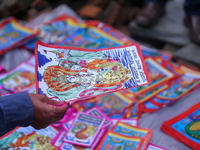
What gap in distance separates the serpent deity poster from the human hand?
0.13ft

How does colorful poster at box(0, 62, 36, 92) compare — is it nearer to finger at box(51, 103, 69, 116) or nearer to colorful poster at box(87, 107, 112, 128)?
colorful poster at box(87, 107, 112, 128)

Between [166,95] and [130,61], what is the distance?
511mm

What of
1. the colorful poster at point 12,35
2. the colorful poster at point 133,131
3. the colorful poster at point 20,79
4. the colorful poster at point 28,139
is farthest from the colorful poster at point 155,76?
the colorful poster at point 12,35

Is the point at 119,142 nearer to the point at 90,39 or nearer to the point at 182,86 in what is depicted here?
the point at 182,86

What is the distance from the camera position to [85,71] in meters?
0.86

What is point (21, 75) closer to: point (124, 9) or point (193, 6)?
point (124, 9)

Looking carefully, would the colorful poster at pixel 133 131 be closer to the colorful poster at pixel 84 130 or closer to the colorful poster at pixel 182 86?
the colorful poster at pixel 84 130

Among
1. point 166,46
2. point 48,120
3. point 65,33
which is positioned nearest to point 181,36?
point 166,46

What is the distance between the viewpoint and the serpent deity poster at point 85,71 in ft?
2.57

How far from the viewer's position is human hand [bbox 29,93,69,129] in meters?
0.70

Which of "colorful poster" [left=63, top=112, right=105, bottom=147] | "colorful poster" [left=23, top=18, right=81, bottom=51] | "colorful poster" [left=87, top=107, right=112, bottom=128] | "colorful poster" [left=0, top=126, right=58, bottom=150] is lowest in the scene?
"colorful poster" [left=0, top=126, right=58, bottom=150]

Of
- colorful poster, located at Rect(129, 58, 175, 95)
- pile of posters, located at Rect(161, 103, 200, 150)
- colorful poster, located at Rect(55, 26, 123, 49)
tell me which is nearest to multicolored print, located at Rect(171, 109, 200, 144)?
pile of posters, located at Rect(161, 103, 200, 150)

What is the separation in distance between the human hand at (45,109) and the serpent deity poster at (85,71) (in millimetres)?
41

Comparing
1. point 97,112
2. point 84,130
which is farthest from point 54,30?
point 84,130
